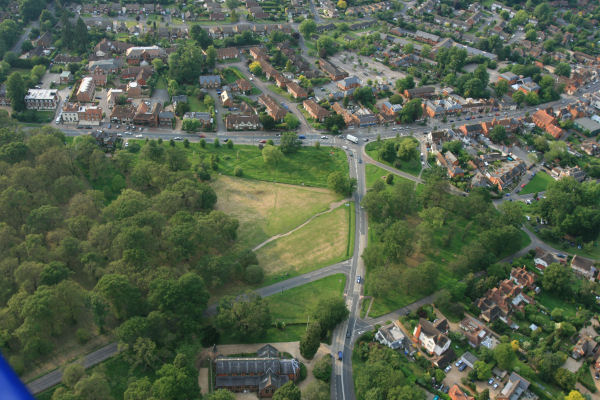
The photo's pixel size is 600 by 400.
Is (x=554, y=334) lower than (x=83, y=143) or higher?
lower

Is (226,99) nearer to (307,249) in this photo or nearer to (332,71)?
(332,71)

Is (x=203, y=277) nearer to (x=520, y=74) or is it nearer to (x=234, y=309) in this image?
(x=234, y=309)

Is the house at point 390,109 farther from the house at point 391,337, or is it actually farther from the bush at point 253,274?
the house at point 391,337

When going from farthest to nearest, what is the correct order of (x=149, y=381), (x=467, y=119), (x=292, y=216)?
(x=467, y=119)
(x=292, y=216)
(x=149, y=381)

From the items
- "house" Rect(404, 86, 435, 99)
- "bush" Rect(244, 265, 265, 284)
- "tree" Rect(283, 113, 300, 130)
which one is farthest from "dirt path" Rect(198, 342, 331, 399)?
"house" Rect(404, 86, 435, 99)

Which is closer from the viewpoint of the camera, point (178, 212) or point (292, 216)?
point (178, 212)

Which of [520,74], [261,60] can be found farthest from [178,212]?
[520,74]

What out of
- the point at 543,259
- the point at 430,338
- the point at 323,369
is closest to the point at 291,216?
the point at 323,369
